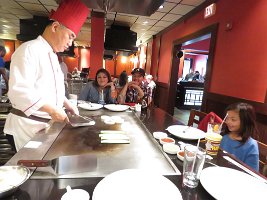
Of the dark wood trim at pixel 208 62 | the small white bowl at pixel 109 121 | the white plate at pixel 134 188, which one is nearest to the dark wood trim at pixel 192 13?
the dark wood trim at pixel 208 62

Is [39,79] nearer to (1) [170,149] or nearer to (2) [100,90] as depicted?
(1) [170,149]

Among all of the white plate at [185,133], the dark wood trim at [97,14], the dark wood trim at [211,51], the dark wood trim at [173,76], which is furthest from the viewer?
the dark wood trim at [173,76]

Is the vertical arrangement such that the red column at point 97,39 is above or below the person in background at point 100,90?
above

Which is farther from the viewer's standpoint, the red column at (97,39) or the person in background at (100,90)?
the red column at (97,39)

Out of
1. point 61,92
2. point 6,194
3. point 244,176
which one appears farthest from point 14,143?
point 244,176

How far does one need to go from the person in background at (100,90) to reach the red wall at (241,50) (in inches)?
75.7

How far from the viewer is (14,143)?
1354mm

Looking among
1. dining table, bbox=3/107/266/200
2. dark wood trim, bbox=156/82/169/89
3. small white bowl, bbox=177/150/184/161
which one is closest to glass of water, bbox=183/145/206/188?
dining table, bbox=3/107/266/200

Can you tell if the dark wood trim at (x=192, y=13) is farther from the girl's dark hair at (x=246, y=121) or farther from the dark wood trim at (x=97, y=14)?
the girl's dark hair at (x=246, y=121)

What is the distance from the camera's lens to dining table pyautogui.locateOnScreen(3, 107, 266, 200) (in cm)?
70

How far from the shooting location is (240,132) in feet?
5.26

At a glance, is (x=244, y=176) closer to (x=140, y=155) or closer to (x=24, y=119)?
(x=140, y=155)

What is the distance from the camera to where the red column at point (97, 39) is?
5027 millimetres

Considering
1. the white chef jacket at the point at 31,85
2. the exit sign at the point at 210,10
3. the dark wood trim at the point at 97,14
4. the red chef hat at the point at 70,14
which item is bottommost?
the white chef jacket at the point at 31,85
